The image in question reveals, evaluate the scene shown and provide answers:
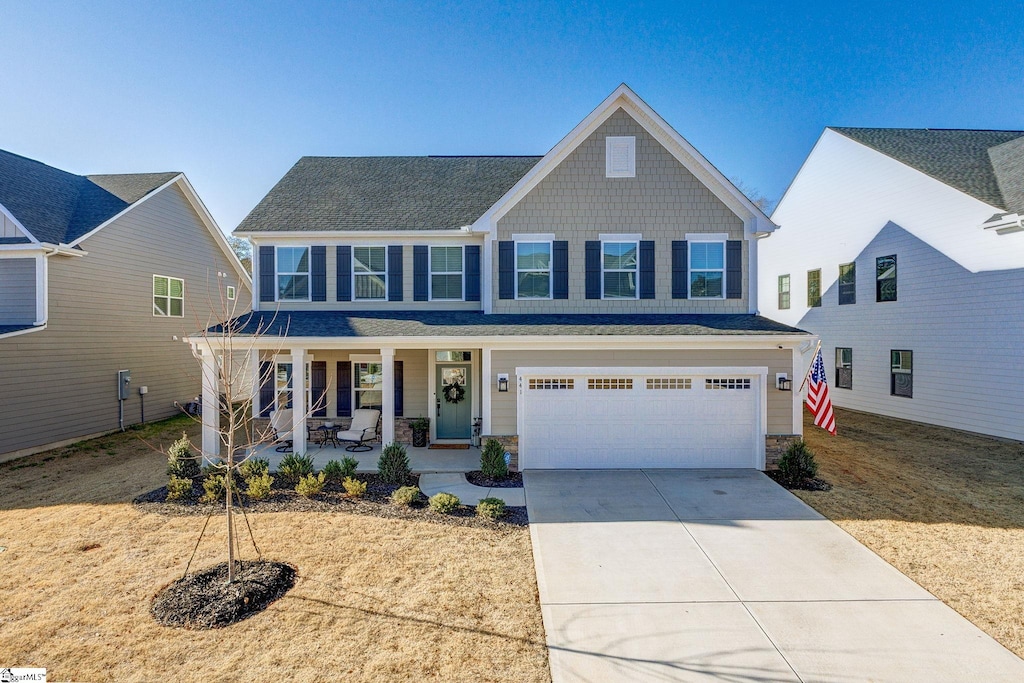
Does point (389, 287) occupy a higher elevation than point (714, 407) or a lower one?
higher

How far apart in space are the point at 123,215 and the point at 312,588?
14.9 metres

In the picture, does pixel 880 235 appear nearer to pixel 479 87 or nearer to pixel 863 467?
pixel 863 467

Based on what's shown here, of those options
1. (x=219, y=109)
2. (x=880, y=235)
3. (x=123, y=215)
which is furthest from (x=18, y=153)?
(x=880, y=235)

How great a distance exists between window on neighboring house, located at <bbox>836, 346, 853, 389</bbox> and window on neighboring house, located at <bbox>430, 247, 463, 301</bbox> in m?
15.0

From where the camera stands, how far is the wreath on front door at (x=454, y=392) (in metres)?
12.3

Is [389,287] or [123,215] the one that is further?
[123,215]

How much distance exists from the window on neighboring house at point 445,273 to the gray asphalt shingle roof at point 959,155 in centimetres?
1472

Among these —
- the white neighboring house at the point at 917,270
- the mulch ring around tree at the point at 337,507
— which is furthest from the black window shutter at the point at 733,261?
the mulch ring around tree at the point at 337,507

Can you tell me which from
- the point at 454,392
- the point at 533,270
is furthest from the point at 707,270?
the point at 454,392

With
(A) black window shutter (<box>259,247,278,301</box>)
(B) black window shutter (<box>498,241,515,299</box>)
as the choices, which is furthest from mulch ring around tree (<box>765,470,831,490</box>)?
(A) black window shutter (<box>259,247,278,301</box>)

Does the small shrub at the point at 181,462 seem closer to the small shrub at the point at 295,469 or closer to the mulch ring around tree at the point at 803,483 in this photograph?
the small shrub at the point at 295,469

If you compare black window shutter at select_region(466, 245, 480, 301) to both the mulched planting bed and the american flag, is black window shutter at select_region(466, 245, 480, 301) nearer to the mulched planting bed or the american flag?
the mulched planting bed

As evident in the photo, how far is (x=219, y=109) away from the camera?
1375 cm

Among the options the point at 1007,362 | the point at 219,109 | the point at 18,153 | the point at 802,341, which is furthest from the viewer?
the point at 18,153
